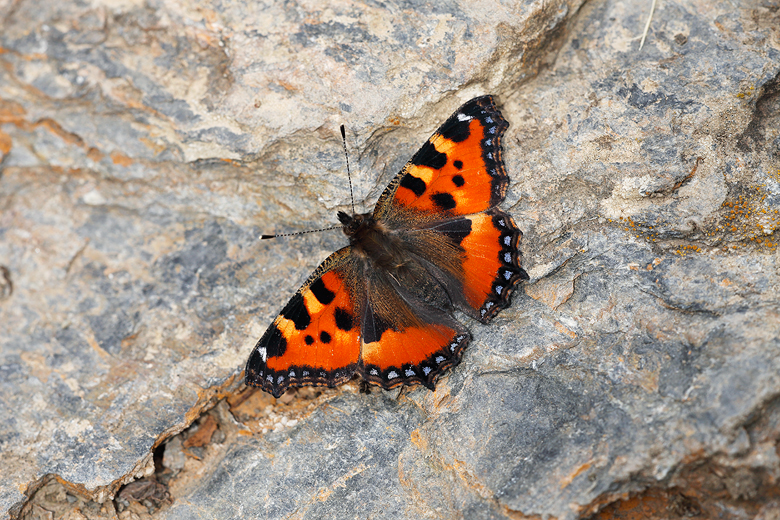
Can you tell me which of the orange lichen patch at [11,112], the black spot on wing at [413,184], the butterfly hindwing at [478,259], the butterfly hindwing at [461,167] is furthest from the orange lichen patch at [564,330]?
the orange lichen patch at [11,112]

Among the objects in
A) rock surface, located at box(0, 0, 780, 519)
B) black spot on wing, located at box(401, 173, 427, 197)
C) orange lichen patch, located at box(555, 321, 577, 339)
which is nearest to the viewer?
rock surface, located at box(0, 0, 780, 519)

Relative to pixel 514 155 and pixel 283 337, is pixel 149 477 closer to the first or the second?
pixel 283 337

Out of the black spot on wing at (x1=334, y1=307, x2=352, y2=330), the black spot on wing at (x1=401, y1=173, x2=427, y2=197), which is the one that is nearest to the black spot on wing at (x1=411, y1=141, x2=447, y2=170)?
the black spot on wing at (x1=401, y1=173, x2=427, y2=197)

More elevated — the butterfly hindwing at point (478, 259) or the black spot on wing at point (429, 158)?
the black spot on wing at point (429, 158)

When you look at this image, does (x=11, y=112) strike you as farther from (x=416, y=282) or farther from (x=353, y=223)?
(x=416, y=282)

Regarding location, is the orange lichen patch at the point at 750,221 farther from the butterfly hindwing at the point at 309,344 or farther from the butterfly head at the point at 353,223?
the butterfly hindwing at the point at 309,344

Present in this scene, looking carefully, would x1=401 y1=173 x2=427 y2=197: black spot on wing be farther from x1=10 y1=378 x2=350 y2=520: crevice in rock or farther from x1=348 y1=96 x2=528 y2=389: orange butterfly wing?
x1=10 y1=378 x2=350 y2=520: crevice in rock
